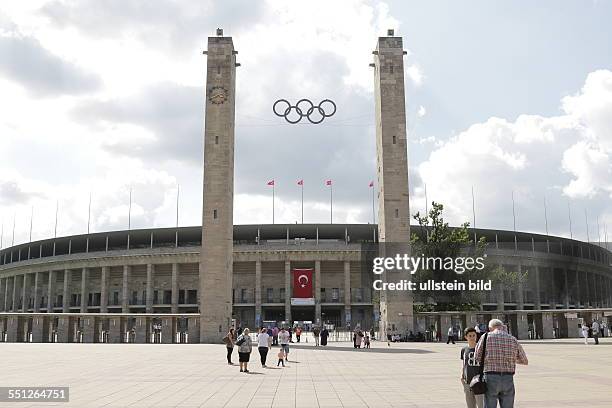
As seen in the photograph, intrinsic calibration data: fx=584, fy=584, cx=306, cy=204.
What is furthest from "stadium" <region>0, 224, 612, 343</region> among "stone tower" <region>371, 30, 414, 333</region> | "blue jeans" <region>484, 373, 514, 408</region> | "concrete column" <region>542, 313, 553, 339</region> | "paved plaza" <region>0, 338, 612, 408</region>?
"blue jeans" <region>484, 373, 514, 408</region>

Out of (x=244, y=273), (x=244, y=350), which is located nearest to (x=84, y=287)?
(x=244, y=273)

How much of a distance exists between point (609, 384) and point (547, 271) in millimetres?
87190

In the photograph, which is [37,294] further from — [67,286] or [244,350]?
[244,350]

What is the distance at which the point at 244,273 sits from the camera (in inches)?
3479

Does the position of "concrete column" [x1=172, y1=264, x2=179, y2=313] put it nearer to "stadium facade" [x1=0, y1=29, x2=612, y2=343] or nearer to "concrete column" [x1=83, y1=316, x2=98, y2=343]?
"stadium facade" [x1=0, y1=29, x2=612, y2=343]

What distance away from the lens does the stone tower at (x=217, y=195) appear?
163 ft

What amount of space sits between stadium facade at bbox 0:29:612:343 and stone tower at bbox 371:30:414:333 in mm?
90

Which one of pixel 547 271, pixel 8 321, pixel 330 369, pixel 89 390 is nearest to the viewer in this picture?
pixel 89 390

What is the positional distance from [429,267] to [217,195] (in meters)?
20.4

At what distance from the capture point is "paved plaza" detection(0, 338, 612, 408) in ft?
47.0

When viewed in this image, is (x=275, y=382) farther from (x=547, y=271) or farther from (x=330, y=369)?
(x=547, y=271)

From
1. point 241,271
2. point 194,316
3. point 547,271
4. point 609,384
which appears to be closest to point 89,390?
point 609,384

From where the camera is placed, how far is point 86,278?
93625 millimetres

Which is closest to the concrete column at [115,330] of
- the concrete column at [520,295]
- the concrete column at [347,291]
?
the concrete column at [347,291]
